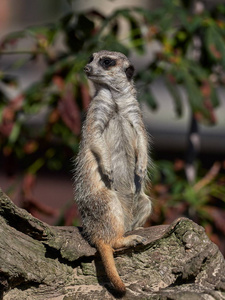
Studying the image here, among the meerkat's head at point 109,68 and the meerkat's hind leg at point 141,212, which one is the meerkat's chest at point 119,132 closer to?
the meerkat's head at point 109,68

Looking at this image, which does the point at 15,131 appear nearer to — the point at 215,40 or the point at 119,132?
the point at 119,132

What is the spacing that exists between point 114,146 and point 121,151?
4 cm

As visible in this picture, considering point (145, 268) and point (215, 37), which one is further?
point (215, 37)

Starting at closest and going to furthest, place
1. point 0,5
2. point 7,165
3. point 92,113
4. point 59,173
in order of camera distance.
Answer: point 92,113 → point 7,165 → point 59,173 → point 0,5

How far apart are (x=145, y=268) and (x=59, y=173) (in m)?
4.69

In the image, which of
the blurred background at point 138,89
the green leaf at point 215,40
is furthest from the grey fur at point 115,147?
the green leaf at point 215,40

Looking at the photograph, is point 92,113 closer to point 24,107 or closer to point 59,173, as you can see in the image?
point 24,107

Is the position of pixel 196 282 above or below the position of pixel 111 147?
below

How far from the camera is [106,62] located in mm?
2928

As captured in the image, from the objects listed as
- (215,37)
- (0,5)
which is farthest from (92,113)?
(0,5)

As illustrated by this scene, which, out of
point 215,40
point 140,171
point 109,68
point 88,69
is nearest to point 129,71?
point 109,68

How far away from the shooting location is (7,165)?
12.3ft

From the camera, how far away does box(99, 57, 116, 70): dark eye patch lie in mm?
2916

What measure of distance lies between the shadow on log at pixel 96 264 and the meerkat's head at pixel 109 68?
0.74 metres
